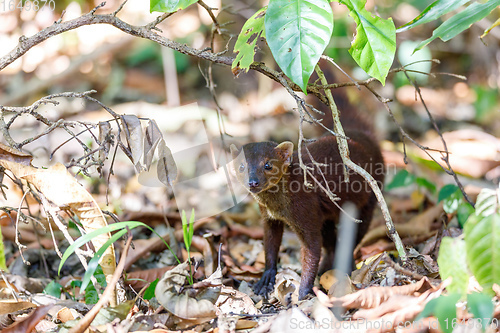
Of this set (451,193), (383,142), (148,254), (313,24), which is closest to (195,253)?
(148,254)

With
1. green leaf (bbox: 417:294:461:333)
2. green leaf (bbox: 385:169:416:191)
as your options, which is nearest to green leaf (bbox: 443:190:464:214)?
green leaf (bbox: 385:169:416:191)

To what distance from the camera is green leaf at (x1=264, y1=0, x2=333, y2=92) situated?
2455mm

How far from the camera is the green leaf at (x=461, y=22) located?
9.02 ft

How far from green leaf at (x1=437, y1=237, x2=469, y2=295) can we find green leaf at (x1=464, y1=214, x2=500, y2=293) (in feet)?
0.13

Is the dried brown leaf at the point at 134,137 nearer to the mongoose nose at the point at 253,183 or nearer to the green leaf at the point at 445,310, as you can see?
the mongoose nose at the point at 253,183

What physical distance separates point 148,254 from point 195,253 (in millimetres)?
433

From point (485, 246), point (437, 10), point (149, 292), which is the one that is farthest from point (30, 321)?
point (437, 10)

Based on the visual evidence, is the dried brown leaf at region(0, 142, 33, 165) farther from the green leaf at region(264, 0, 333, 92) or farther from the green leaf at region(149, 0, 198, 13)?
the green leaf at region(264, 0, 333, 92)

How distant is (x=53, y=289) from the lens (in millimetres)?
3727

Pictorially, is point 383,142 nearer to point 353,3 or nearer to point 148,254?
point 148,254

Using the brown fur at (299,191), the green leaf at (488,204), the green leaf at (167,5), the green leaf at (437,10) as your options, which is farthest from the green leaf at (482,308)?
the green leaf at (167,5)

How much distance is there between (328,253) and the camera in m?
4.89

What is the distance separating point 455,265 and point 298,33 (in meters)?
1.32

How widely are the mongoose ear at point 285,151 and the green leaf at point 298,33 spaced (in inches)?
66.6
